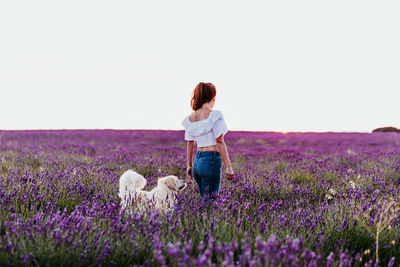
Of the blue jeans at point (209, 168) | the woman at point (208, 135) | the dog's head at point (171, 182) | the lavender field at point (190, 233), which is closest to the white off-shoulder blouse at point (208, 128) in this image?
the woman at point (208, 135)

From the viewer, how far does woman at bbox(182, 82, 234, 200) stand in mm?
3455

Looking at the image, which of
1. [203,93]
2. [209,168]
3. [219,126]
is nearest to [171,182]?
[209,168]

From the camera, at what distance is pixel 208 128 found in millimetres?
3469

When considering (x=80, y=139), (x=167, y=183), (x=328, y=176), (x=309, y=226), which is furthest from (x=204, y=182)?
(x=80, y=139)

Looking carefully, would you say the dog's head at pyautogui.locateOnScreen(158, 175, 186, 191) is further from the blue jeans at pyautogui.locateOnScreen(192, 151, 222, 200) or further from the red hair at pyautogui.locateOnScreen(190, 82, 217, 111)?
the red hair at pyautogui.locateOnScreen(190, 82, 217, 111)

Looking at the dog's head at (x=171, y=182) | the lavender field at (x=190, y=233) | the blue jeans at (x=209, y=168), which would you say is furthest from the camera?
the blue jeans at (x=209, y=168)

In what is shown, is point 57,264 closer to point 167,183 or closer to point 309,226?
point 167,183

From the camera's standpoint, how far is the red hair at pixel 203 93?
3.55 m

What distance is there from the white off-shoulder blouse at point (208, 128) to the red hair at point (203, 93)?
0.19 meters

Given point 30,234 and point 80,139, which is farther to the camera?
point 80,139

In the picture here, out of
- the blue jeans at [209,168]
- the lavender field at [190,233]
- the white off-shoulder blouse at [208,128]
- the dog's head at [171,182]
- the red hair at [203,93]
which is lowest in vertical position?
the lavender field at [190,233]

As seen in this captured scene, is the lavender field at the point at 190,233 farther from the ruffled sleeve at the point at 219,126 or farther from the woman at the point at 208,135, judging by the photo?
the ruffled sleeve at the point at 219,126

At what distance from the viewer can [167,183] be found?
11.1ft

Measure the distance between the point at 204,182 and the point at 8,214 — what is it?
184 centimetres
